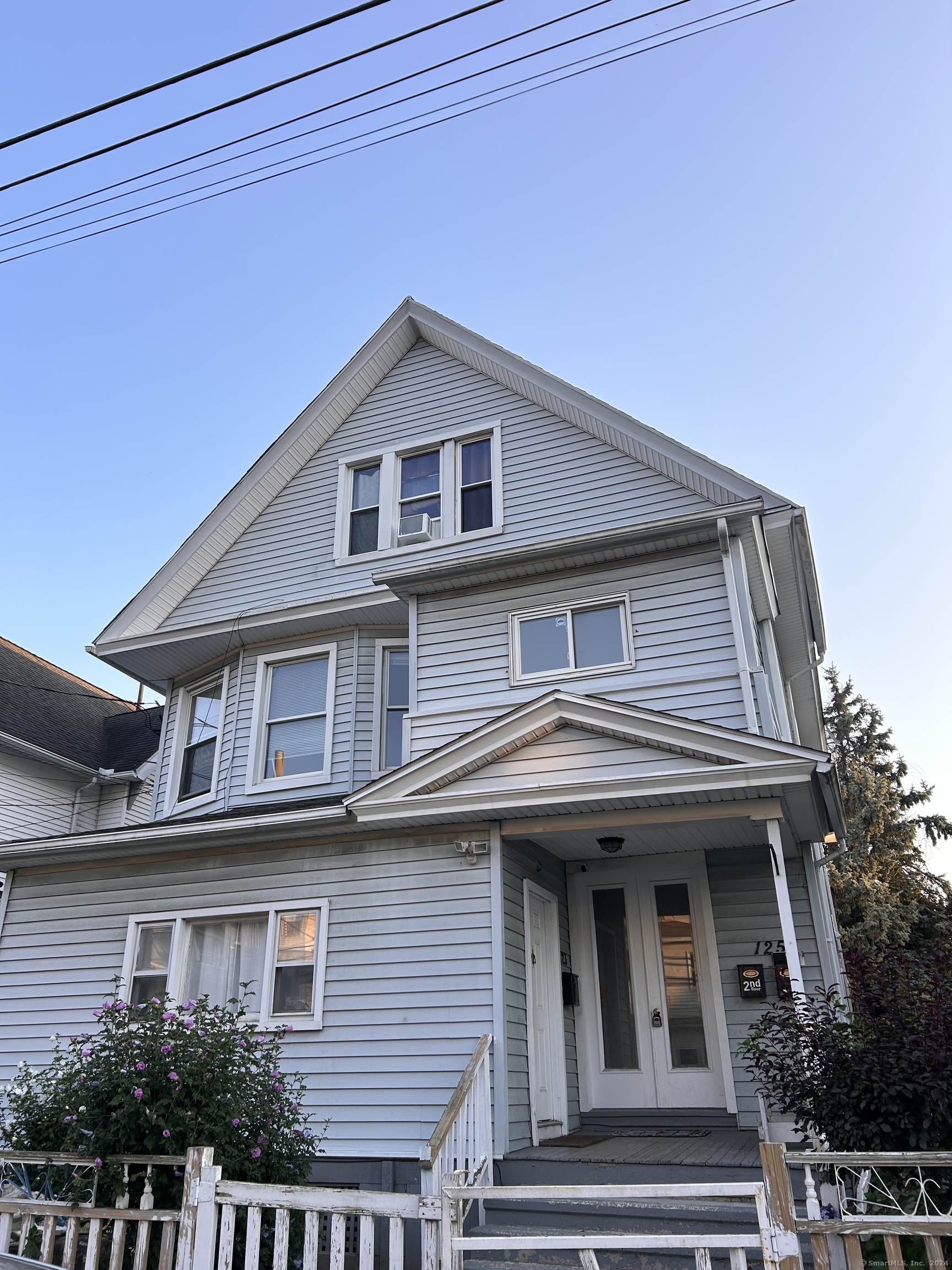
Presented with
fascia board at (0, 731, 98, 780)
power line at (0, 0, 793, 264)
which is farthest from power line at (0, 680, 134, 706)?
power line at (0, 0, 793, 264)

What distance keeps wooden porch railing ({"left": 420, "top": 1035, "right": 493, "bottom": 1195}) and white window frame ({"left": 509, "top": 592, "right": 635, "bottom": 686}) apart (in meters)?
3.41

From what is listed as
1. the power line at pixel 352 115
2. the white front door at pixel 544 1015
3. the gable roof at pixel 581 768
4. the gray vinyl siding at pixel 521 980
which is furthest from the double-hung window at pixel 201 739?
the power line at pixel 352 115

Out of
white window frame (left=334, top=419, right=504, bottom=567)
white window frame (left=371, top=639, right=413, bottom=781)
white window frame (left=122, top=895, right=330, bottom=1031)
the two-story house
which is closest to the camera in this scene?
the two-story house

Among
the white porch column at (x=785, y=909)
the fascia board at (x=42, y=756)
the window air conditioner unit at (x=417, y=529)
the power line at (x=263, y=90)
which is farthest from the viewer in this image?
the fascia board at (x=42, y=756)

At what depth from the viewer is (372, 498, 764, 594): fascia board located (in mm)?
9211

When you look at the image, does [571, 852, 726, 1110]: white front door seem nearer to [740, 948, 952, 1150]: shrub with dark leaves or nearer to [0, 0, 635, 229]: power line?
[740, 948, 952, 1150]: shrub with dark leaves

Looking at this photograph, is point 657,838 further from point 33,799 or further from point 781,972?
point 33,799

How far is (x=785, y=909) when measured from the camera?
750cm

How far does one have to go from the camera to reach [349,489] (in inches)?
488

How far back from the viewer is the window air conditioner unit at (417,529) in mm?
11516

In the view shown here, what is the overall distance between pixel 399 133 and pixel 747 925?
7712 millimetres

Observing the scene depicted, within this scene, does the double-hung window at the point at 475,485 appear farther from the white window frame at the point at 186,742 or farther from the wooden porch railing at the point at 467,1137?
the wooden porch railing at the point at 467,1137

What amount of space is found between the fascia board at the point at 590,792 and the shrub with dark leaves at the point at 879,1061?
1583 millimetres

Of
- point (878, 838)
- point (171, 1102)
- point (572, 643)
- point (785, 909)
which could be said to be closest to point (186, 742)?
point (572, 643)
